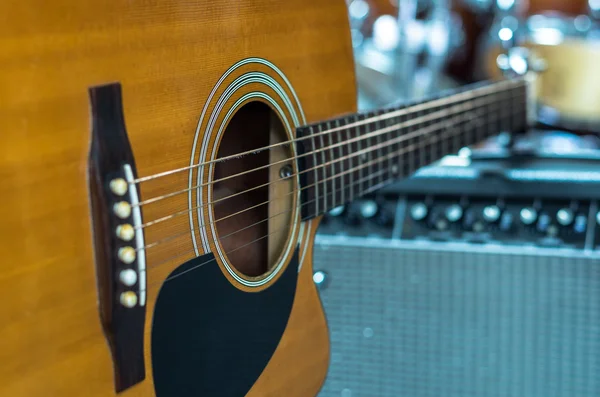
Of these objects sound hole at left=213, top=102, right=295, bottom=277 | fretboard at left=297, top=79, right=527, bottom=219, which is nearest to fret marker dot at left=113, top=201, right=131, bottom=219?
sound hole at left=213, top=102, right=295, bottom=277

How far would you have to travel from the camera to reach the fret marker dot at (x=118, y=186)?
52 cm

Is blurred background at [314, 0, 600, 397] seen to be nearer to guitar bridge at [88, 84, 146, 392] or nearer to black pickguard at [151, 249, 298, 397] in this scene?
black pickguard at [151, 249, 298, 397]

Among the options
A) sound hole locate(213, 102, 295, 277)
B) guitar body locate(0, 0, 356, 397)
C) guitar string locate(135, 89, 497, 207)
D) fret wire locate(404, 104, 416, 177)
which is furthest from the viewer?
fret wire locate(404, 104, 416, 177)

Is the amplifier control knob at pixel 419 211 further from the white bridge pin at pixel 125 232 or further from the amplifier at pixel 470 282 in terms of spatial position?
the white bridge pin at pixel 125 232

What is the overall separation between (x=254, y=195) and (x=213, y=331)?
0.44ft

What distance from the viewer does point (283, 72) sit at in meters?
0.73

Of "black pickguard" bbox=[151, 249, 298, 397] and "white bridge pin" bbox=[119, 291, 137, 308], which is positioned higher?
"white bridge pin" bbox=[119, 291, 137, 308]

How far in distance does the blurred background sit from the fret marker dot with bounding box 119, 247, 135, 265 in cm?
74

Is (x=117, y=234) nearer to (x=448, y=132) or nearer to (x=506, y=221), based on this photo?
(x=448, y=132)

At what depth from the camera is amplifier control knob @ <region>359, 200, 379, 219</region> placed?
Answer: 125 cm

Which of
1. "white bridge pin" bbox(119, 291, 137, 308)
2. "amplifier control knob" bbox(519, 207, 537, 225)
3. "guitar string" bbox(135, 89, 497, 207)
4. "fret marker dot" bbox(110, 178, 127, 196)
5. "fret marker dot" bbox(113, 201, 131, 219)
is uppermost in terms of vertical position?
"fret marker dot" bbox(110, 178, 127, 196)

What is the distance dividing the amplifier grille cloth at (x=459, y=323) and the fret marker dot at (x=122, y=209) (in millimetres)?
780

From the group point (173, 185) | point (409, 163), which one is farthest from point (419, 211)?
point (173, 185)

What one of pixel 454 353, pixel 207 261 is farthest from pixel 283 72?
pixel 454 353
